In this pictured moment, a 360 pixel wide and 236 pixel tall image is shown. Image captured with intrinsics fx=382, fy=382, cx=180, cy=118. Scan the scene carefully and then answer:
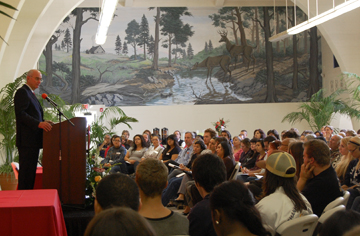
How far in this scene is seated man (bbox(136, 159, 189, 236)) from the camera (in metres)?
2.22

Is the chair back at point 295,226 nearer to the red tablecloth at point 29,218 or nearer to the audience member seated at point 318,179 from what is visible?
the audience member seated at point 318,179

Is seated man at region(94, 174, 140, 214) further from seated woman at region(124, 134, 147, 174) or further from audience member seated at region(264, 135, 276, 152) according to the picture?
seated woman at region(124, 134, 147, 174)

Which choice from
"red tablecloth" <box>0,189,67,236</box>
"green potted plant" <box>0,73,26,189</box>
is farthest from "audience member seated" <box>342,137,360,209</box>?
"green potted plant" <box>0,73,26,189</box>

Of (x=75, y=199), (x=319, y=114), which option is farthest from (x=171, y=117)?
(x=75, y=199)

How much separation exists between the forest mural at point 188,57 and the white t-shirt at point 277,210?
1305 centimetres

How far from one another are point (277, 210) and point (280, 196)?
0.13 metres

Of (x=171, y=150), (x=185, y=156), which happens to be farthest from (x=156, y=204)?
(x=171, y=150)

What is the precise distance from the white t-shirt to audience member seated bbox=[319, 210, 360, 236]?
1.25 m

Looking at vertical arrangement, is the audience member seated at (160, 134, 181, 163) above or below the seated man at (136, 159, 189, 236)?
below

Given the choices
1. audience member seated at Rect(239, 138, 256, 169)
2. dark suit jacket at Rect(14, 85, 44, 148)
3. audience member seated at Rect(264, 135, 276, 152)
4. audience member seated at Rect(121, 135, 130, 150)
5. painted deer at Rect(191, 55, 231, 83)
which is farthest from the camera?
painted deer at Rect(191, 55, 231, 83)

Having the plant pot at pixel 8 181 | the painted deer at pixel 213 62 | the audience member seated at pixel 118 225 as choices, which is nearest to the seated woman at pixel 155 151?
the plant pot at pixel 8 181

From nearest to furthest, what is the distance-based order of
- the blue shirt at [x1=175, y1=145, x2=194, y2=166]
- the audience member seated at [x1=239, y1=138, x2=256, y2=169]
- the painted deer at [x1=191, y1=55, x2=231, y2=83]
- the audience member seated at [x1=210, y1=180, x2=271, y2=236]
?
1. the audience member seated at [x1=210, y1=180, x2=271, y2=236]
2. the audience member seated at [x1=239, y1=138, x2=256, y2=169]
3. the blue shirt at [x1=175, y1=145, x2=194, y2=166]
4. the painted deer at [x1=191, y1=55, x2=231, y2=83]

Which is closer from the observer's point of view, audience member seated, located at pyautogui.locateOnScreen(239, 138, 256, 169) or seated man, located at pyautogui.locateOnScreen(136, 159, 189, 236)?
seated man, located at pyautogui.locateOnScreen(136, 159, 189, 236)

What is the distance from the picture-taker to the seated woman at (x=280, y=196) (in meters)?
2.54
